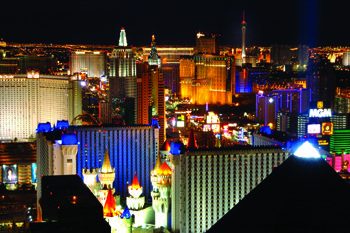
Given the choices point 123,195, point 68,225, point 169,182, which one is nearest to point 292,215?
point 68,225

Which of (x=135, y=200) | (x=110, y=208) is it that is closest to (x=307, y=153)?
(x=110, y=208)

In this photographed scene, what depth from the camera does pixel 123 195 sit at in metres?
17.6

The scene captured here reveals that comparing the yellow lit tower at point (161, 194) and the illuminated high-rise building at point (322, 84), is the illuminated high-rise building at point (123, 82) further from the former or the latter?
the illuminated high-rise building at point (322, 84)

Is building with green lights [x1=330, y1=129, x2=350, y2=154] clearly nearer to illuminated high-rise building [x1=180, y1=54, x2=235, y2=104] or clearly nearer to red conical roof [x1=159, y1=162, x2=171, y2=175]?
red conical roof [x1=159, y1=162, x2=171, y2=175]

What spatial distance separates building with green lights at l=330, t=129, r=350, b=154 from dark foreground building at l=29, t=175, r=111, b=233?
14.2 metres

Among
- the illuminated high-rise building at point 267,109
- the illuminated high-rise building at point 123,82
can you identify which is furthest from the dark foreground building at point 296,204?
the illuminated high-rise building at point 267,109

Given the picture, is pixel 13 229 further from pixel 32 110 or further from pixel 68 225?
pixel 32 110

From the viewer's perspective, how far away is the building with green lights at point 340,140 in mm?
23156

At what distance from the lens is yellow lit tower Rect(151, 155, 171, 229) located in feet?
48.8

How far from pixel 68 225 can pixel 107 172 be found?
23.9 feet

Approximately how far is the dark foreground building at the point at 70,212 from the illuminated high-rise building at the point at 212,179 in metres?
3.74

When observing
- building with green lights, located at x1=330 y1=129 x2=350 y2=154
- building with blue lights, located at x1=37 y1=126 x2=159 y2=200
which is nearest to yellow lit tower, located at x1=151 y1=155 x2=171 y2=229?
building with blue lights, located at x1=37 y1=126 x2=159 y2=200

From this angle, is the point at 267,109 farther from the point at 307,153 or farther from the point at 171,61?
the point at 307,153

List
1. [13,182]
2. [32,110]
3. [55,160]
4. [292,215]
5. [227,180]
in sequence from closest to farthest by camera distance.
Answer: [292,215], [227,180], [55,160], [13,182], [32,110]
